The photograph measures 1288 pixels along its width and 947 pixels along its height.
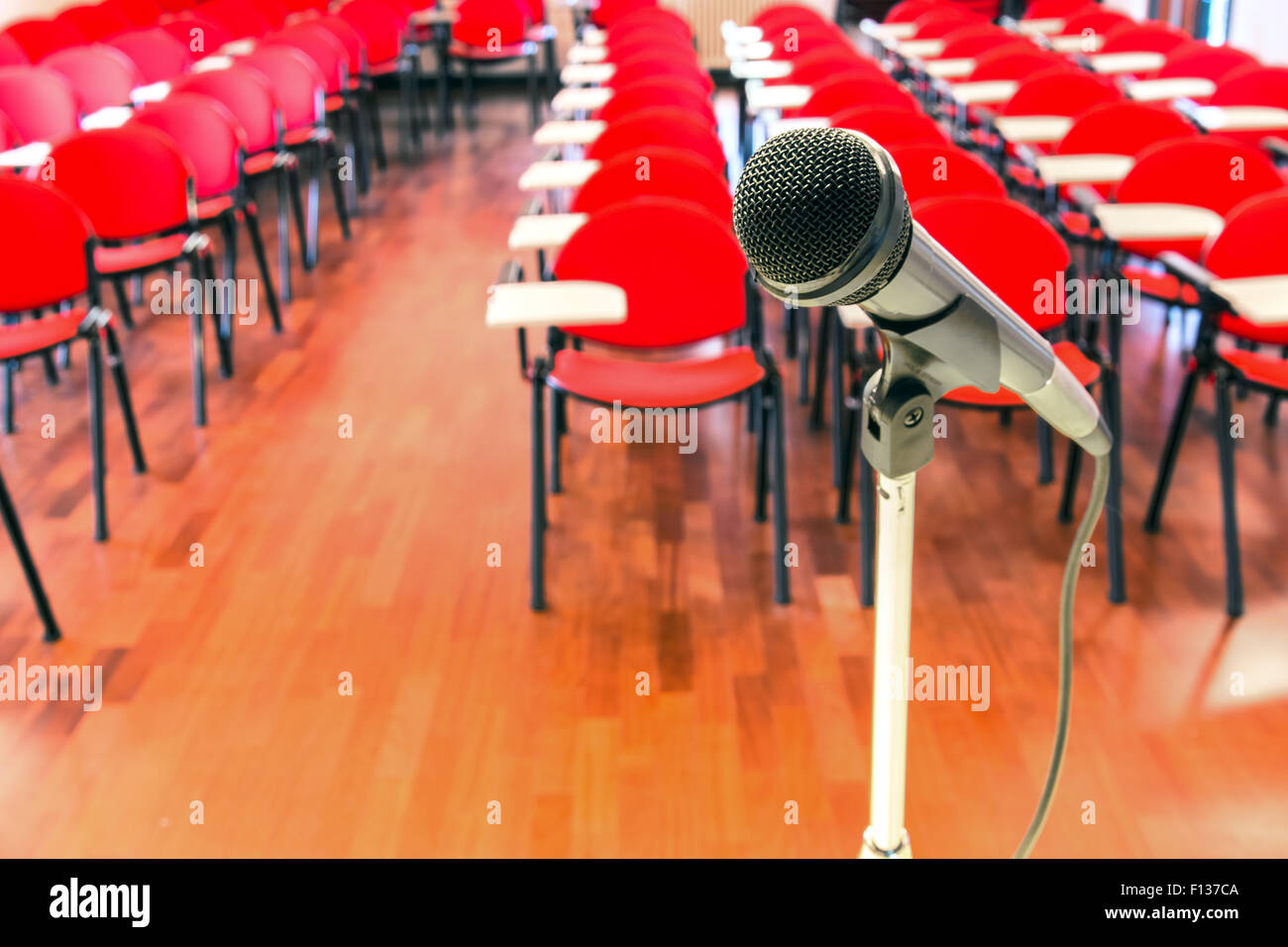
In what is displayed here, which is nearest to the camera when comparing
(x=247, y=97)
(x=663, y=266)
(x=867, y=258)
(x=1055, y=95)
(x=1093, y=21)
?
(x=867, y=258)

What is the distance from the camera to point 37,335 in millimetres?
→ 3305

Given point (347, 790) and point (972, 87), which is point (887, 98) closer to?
point (972, 87)

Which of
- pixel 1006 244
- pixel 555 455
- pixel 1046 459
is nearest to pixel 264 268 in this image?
pixel 555 455

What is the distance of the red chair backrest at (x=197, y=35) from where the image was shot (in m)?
7.41

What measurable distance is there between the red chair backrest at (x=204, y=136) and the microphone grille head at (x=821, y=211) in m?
4.53

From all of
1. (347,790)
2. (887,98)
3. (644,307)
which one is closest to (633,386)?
(644,307)

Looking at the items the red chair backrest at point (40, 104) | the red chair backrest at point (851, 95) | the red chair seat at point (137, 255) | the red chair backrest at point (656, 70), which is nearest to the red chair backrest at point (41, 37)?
the red chair backrest at point (40, 104)

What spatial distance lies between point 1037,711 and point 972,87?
3893 millimetres

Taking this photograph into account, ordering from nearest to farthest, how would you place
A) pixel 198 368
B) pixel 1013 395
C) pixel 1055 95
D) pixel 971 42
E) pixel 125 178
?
pixel 1013 395, pixel 198 368, pixel 125 178, pixel 1055 95, pixel 971 42

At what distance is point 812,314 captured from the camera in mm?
4848

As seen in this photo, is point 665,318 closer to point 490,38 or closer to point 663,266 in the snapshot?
point 663,266

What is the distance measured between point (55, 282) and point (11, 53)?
391 cm

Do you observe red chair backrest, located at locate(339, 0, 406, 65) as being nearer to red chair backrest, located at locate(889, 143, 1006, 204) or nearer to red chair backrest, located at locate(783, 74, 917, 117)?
red chair backrest, located at locate(783, 74, 917, 117)

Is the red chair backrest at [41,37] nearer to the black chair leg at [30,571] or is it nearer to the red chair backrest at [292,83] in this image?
the red chair backrest at [292,83]
